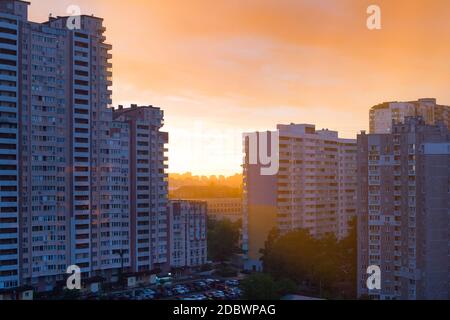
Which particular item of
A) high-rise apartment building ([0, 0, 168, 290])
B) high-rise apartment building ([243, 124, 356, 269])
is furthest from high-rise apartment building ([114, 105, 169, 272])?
high-rise apartment building ([243, 124, 356, 269])

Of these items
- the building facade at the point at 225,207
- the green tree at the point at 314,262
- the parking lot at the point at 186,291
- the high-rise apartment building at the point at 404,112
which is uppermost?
the high-rise apartment building at the point at 404,112

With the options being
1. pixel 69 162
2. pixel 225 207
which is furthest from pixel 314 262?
pixel 225 207

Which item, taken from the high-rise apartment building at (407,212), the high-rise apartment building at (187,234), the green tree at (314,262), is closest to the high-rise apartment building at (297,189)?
the high-rise apartment building at (187,234)

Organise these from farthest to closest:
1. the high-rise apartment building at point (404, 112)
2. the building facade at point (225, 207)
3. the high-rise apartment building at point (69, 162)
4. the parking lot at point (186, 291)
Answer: the building facade at point (225, 207) < the high-rise apartment building at point (404, 112) < the high-rise apartment building at point (69, 162) < the parking lot at point (186, 291)

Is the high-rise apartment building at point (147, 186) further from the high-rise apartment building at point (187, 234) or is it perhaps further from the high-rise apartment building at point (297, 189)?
the high-rise apartment building at point (297, 189)

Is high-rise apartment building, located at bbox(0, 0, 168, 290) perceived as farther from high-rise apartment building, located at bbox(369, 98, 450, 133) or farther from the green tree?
high-rise apartment building, located at bbox(369, 98, 450, 133)

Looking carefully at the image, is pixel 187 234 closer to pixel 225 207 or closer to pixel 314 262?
pixel 314 262
